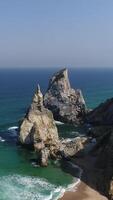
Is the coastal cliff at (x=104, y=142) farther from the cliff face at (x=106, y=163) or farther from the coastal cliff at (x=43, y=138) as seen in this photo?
the coastal cliff at (x=43, y=138)

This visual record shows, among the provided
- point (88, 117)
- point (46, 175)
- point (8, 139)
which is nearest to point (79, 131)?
point (88, 117)

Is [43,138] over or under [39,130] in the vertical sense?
under

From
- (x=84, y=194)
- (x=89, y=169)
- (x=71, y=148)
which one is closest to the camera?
(x=84, y=194)

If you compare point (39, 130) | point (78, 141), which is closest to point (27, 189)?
point (39, 130)

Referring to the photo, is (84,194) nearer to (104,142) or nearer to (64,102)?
(104,142)

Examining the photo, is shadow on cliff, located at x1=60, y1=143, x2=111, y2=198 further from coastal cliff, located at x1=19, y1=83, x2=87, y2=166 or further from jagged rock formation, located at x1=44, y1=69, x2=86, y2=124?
jagged rock formation, located at x1=44, y1=69, x2=86, y2=124

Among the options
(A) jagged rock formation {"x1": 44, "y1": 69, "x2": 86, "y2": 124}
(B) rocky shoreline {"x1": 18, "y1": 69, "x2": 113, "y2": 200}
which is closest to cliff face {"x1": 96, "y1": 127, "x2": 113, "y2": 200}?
(B) rocky shoreline {"x1": 18, "y1": 69, "x2": 113, "y2": 200}

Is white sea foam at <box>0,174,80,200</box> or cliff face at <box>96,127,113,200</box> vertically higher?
cliff face at <box>96,127,113,200</box>
